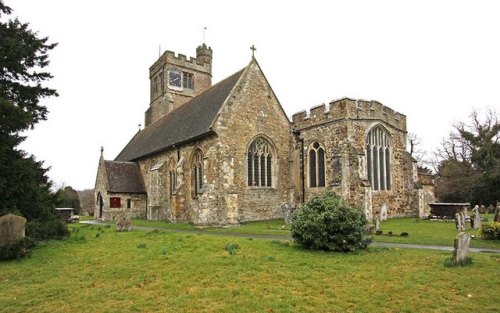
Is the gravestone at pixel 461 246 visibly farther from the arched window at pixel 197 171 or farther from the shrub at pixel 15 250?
the arched window at pixel 197 171

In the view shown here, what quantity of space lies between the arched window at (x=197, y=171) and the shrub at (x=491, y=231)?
632 inches

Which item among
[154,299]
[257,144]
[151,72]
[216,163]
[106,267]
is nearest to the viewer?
[154,299]

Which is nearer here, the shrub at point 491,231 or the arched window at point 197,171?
the shrub at point 491,231

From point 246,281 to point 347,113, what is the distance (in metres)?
16.3

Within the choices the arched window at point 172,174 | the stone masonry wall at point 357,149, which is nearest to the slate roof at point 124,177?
the arched window at point 172,174

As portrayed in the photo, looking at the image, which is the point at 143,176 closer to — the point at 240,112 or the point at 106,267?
the point at 240,112

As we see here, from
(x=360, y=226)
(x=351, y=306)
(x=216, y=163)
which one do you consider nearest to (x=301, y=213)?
(x=360, y=226)

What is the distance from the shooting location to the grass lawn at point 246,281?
662 centimetres

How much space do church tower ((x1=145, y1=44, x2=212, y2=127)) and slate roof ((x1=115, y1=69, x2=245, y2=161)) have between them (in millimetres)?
6689

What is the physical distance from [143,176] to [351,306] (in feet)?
95.9

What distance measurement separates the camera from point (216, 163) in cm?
2217

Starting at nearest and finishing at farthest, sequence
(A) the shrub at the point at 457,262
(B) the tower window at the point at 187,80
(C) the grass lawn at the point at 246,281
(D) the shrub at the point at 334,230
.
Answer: (C) the grass lawn at the point at 246,281 → (A) the shrub at the point at 457,262 → (D) the shrub at the point at 334,230 → (B) the tower window at the point at 187,80

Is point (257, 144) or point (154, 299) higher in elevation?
point (257, 144)

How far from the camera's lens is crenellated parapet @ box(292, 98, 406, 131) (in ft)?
73.7
